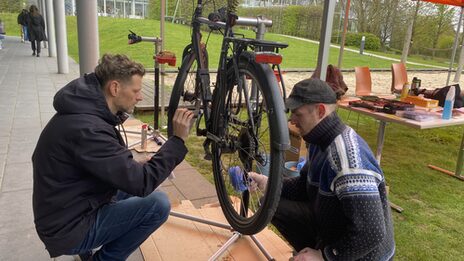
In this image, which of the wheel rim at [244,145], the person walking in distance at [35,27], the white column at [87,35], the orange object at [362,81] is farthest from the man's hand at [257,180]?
the person walking in distance at [35,27]

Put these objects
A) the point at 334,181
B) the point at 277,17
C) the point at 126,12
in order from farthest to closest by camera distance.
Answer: the point at 126,12 < the point at 277,17 < the point at 334,181

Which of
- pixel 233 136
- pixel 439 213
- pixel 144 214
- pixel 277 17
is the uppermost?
pixel 277 17

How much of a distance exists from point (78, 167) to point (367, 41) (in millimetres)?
21071

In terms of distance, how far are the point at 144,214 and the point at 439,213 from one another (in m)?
2.51

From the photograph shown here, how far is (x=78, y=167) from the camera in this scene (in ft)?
4.69

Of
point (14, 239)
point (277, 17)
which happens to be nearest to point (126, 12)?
point (277, 17)

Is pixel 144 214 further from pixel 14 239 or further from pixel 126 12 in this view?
pixel 126 12

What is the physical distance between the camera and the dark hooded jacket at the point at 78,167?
138 cm

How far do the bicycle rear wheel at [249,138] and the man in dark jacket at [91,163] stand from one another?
1.24ft

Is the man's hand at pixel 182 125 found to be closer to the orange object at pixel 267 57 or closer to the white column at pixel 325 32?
the orange object at pixel 267 57

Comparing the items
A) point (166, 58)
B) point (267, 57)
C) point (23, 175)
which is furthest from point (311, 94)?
point (23, 175)

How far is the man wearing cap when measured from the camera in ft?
4.29

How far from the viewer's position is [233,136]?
205 centimetres

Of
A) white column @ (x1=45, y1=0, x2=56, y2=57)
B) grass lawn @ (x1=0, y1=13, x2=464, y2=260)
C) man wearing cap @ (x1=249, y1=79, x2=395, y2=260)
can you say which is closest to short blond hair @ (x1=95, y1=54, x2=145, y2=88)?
man wearing cap @ (x1=249, y1=79, x2=395, y2=260)
